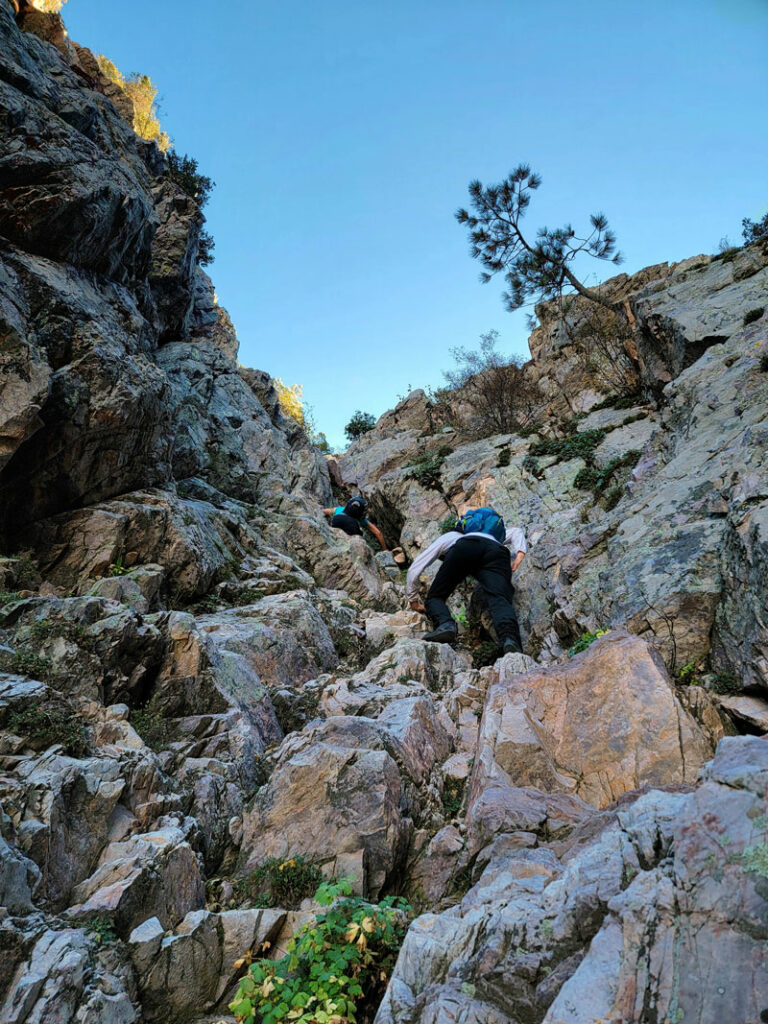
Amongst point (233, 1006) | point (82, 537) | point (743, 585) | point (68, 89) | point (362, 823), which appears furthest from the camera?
point (68, 89)

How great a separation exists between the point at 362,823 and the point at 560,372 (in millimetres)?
24155

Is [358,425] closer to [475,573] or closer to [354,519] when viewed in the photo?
[354,519]

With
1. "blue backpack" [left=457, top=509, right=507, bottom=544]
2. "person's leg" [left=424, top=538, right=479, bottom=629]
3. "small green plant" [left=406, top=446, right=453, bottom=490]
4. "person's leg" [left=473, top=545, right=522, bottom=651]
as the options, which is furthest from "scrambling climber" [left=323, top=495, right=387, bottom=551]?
"person's leg" [left=473, top=545, right=522, bottom=651]

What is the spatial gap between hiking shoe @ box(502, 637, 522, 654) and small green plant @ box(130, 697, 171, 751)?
6.14 m

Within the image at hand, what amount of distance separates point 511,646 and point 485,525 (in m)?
3.41

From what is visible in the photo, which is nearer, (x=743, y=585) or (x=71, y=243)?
(x=743, y=585)

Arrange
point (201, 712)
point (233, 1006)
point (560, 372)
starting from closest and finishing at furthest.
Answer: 1. point (233, 1006)
2. point (201, 712)
3. point (560, 372)

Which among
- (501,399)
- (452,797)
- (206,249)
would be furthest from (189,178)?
(452,797)

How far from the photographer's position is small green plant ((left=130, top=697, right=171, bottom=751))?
20.9ft

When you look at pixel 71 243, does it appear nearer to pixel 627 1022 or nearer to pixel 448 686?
pixel 448 686

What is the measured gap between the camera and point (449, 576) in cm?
1184

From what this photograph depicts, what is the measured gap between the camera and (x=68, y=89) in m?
15.1

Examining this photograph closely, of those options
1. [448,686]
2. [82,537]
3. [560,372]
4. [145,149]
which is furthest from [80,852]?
[145,149]

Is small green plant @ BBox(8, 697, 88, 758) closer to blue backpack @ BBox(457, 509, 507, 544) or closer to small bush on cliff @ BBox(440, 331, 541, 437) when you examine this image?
blue backpack @ BBox(457, 509, 507, 544)
